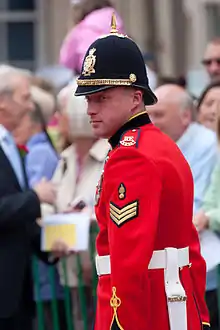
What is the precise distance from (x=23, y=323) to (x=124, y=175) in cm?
217

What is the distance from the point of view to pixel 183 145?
6457mm

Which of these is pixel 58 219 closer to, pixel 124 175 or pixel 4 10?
pixel 124 175

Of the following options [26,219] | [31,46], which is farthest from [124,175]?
[31,46]

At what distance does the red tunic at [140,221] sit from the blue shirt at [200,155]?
1.82m

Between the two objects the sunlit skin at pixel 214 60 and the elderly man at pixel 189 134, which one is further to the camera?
the sunlit skin at pixel 214 60

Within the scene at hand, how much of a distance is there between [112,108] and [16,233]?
1.89 meters

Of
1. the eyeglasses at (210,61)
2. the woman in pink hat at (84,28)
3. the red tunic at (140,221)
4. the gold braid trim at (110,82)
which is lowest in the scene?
the red tunic at (140,221)

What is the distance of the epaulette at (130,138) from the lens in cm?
421

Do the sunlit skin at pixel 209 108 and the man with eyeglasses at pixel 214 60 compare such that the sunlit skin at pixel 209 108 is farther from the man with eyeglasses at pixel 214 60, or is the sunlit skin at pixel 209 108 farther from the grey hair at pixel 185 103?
the man with eyeglasses at pixel 214 60

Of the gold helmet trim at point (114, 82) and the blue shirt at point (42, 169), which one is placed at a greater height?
the gold helmet trim at point (114, 82)

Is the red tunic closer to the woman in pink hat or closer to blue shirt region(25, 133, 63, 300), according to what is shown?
blue shirt region(25, 133, 63, 300)

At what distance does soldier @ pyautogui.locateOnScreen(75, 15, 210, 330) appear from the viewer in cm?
412

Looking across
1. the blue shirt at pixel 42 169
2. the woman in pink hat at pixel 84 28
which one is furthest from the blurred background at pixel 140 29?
the blue shirt at pixel 42 169

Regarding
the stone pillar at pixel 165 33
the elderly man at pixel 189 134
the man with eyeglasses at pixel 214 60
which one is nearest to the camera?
the elderly man at pixel 189 134
